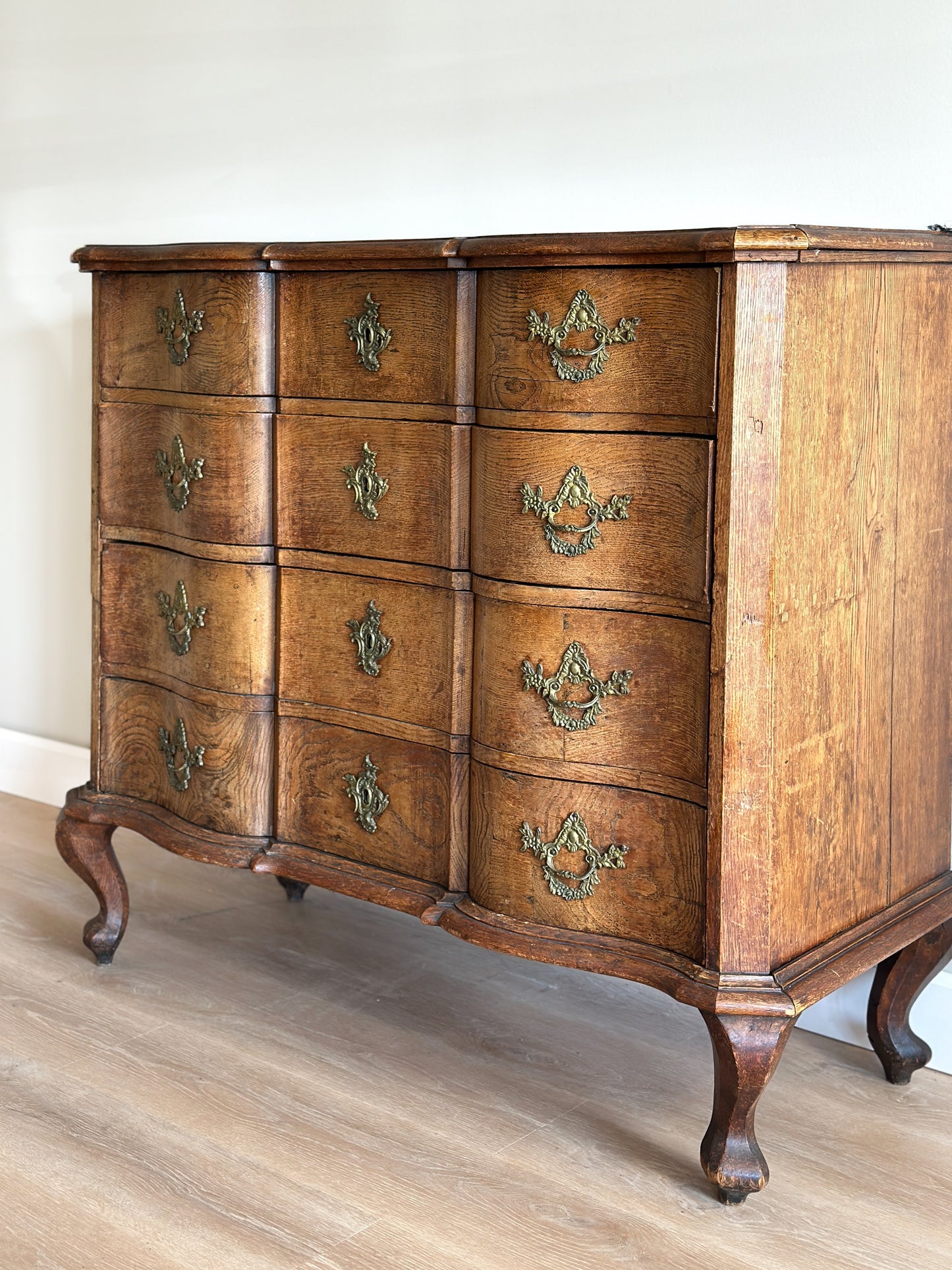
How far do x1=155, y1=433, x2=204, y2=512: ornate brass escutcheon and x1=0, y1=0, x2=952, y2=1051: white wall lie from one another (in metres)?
0.68

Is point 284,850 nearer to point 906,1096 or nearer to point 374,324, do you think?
point 374,324

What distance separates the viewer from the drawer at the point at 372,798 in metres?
1.80

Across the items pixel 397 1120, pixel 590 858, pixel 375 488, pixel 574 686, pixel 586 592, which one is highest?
pixel 375 488

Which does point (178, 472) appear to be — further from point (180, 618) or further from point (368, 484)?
point (368, 484)

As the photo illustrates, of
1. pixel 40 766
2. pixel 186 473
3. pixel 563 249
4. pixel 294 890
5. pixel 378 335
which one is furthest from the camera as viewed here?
pixel 40 766

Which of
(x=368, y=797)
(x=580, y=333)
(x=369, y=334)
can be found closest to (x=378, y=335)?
(x=369, y=334)

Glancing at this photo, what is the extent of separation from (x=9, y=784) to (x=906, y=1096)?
6.89ft

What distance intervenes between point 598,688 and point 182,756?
2.35 ft

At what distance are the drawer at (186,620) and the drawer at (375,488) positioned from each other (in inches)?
4.1

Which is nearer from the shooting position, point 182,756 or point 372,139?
point 182,756

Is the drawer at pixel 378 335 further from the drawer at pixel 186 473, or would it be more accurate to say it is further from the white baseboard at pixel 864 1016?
the white baseboard at pixel 864 1016

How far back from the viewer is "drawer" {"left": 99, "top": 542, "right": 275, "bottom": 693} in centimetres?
194

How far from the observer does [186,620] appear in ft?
6.63

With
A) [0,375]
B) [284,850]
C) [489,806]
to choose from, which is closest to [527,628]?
[489,806]
